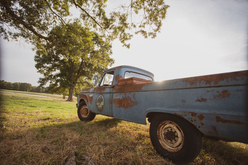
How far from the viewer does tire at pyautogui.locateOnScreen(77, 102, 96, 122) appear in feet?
12.7

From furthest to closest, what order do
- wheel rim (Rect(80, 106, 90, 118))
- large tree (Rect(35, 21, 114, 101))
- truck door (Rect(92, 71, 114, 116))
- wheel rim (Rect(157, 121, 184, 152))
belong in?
large tree (Rect(35, 21, 114, 101)) < wheel rim (Rect(80, 106, 90, 118)) < truck door (Rect(92, 71, 114, 116)) < wheel rim (Rect(157, 121, 184, 152))

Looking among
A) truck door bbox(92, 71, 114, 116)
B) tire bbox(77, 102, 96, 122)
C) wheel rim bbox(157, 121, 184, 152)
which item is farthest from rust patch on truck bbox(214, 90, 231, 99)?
tire bbox(77, 102, 96, 122)

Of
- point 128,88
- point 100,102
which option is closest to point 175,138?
point 128,88

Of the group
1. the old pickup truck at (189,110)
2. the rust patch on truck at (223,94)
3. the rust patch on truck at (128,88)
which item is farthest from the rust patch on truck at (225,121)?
the rust patch on truck at (128,88)

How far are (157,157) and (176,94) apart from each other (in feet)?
3.68

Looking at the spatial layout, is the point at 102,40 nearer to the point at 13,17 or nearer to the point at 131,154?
the point at 13,17

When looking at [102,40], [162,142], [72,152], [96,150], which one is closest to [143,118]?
[162,142]

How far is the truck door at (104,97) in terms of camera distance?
9.77 ft

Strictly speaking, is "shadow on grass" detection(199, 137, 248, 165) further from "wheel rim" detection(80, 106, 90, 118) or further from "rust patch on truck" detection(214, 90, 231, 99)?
"wheel rim" detection(80, 106, 90, 118)

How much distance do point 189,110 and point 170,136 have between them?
559mm

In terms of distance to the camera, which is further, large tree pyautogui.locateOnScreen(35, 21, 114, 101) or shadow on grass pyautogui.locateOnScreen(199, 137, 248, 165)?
large tree pyautogui.locateOnScreen(35, 21, 114, 101)

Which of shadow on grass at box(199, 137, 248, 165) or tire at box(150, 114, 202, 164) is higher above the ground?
tire at box(150, 114, 202, 164)

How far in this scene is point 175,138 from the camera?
164cm

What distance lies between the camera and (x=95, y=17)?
5934 mm
